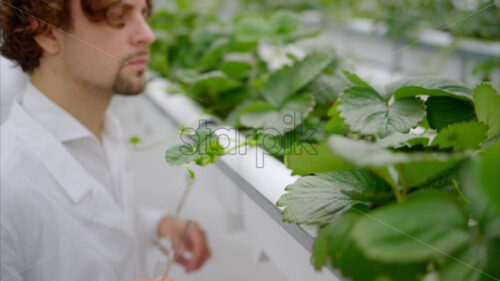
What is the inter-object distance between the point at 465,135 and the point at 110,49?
0.40 meters

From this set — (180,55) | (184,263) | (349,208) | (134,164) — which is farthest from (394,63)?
(349,208)

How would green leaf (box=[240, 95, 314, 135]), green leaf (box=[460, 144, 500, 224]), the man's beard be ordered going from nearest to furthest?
green leaf (box=[460, 144, 500, 224]), green leaf (box=[240, 95, 314, 135]), the man's beard

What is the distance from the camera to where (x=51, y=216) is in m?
0.42

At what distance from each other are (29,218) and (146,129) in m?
0.50

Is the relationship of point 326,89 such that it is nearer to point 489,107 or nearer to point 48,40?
point 489,107

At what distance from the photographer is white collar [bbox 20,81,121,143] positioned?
1.54ft

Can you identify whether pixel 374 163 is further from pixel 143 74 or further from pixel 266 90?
pixel 143 74

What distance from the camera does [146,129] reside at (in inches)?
35.1

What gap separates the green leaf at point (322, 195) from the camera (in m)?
0.23

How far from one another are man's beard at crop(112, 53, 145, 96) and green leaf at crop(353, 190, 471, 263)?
42 centimetres

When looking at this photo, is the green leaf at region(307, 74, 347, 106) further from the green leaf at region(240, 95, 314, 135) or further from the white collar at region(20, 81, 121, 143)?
the white collar at region(20, 81, 121, 143)

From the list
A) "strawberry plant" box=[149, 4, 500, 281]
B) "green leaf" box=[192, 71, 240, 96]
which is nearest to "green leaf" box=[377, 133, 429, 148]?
"strawberry plant" box=[149, 4, 500, 281]

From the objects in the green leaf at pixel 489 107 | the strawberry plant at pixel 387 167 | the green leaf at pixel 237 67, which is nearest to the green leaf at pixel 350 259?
the strawberry plant at pixel 387 167

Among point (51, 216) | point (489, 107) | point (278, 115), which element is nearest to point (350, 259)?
point (489, 107)
